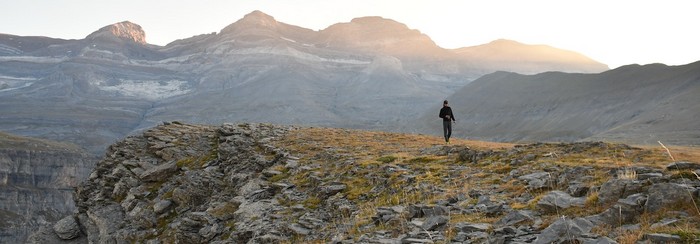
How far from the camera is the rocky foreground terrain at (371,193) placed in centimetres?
939

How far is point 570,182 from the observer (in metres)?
12.6

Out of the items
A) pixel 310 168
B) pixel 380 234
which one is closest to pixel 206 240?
pixel 310 168

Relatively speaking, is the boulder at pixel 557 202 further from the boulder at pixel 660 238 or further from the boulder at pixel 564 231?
the boulder at pixel 660 238

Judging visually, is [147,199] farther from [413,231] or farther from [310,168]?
[413,231]

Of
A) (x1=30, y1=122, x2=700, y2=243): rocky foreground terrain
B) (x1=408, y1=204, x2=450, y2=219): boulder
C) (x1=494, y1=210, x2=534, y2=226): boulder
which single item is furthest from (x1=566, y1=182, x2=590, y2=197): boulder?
(x1=408, y1=204, x2=450, y2=219): boulder

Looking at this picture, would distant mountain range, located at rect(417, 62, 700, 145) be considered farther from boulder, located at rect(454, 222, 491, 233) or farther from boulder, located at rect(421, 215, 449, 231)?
boulder, located at rect(454, 222, 491, 233)

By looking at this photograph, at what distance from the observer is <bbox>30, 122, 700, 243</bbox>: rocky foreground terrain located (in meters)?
9.39

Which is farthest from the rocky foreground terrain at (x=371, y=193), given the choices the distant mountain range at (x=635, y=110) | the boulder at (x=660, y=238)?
the distant mountain range at (x=635, y=110)

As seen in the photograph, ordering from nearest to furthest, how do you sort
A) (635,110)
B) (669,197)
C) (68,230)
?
(669,197) → (68,230) → (635,110)

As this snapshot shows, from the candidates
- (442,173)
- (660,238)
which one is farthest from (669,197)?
(442,173)

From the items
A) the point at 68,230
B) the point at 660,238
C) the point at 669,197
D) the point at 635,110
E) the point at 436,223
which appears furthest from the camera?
the point at 635,110

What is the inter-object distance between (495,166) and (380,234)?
7.38 metres

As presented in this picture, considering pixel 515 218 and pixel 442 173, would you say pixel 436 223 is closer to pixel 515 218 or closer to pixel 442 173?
pixel 515 218

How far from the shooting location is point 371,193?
16672 mm
